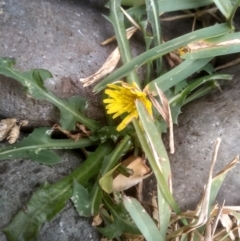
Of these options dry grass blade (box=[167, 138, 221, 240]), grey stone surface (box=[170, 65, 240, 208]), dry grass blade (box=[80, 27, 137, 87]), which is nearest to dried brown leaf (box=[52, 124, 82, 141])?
dry grass blade (box=[80, 27, 137, 87])

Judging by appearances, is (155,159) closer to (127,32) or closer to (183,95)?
(183,95)

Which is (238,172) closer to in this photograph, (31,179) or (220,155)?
(220,155)

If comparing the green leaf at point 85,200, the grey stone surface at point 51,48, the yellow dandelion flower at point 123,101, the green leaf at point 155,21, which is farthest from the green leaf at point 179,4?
the green leaf at point 85,200

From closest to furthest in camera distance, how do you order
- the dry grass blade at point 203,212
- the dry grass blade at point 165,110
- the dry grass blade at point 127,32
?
1. the dry grass blade at point 203,212
2. the dry grass blade at point 165,110
3. the dry grass blade at point 127,32

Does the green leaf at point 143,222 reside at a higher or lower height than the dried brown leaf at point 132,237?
higher

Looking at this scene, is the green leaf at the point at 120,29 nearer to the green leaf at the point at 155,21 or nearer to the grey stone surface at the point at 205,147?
the green leaf at the point at 155,21

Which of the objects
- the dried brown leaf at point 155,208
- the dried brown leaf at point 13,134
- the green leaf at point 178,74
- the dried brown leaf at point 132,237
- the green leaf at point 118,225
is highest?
the dried brown leaf at point 13,134
